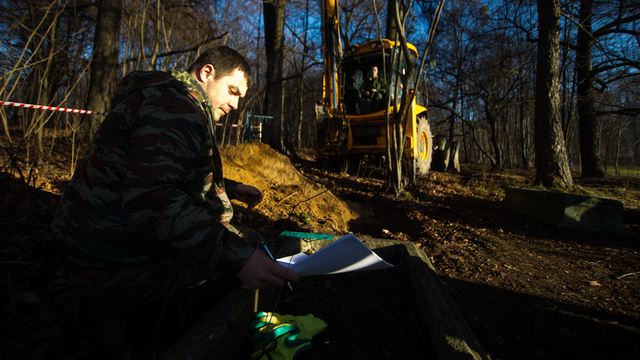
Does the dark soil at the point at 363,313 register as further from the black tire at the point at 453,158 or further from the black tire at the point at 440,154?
the black tire at the point at 453,158

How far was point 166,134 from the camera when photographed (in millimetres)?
1197

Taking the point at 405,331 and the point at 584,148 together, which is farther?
the point at 584,148

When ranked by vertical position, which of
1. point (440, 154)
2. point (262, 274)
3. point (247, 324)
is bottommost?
point (247, 324)

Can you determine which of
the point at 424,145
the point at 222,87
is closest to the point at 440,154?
the point at 424,145

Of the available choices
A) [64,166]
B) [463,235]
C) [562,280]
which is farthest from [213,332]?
[64,166]

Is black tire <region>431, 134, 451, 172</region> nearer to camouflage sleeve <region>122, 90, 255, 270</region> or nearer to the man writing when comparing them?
the man writing

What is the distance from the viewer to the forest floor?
5.29ft

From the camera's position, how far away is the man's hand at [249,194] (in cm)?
207

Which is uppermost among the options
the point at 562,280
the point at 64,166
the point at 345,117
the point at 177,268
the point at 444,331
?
the point at 345,117

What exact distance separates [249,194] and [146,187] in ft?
3.21

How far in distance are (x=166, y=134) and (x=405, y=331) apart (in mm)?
1520

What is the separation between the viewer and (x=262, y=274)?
1.21 meters

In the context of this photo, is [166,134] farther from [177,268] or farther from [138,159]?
[177,268]

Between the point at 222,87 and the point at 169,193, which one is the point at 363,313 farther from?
the point at 222,87
